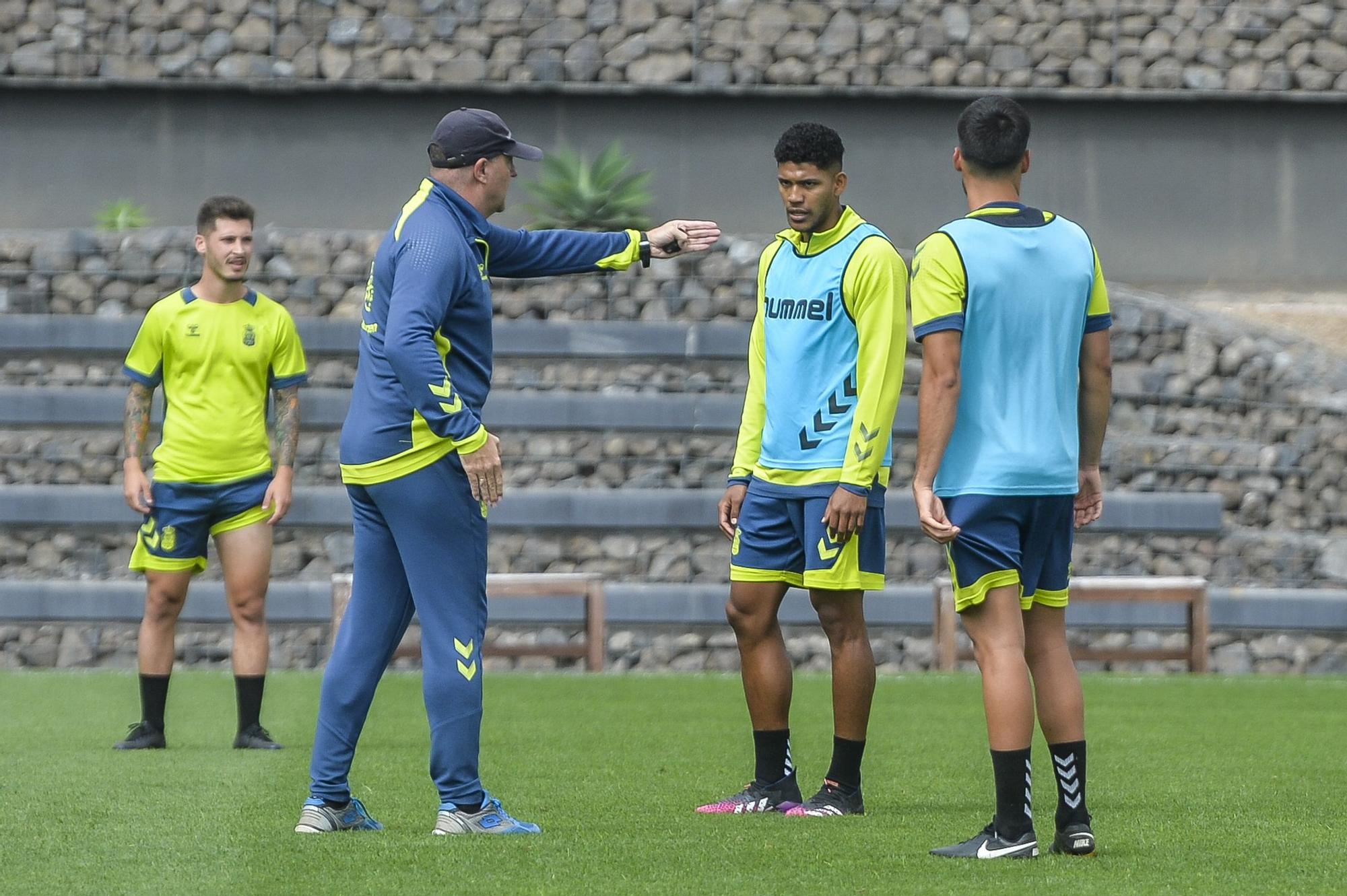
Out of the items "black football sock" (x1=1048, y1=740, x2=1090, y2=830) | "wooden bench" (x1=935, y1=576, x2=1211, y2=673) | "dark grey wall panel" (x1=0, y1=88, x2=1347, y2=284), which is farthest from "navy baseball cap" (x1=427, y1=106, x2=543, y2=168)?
"dark grey wall panel" (x1=0, y1=88, x2=1347, y2=284)

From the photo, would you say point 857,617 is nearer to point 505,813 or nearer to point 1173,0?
point 505,813

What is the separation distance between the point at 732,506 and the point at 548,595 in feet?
23.0

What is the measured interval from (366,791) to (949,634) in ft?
23.2

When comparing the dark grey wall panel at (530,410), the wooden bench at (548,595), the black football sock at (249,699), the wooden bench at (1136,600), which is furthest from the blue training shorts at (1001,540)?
the dark grey wall panel at (530,410)

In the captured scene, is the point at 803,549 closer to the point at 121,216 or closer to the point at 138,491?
the point at 138,491

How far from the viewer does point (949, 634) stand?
13031mm

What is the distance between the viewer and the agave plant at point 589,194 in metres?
18.6

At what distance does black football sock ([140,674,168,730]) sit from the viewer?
8.09 meters

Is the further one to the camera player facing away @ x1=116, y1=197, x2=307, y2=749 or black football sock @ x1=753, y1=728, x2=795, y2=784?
player facing away @ x1=116, y1=197, x2=307, y2=749

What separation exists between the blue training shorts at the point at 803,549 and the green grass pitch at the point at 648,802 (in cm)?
77

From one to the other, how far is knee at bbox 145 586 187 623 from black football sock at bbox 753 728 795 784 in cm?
314

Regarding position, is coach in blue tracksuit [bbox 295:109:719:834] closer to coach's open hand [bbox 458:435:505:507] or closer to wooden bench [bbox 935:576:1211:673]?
coach's open hand [bbox 458:435:505:507]

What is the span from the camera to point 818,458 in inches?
240

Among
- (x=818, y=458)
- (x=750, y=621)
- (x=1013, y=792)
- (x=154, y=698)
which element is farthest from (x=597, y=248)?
(x=154, y=698)
